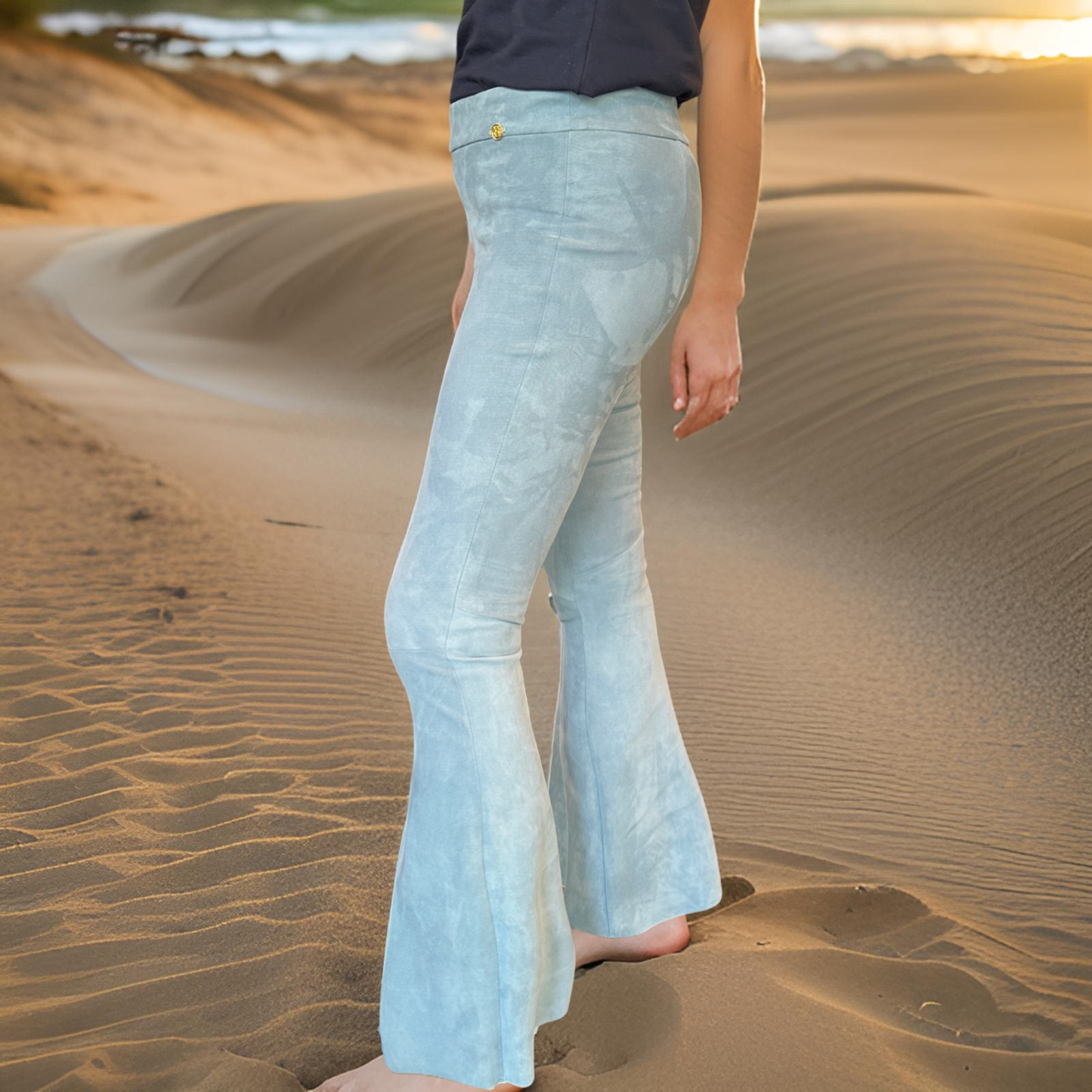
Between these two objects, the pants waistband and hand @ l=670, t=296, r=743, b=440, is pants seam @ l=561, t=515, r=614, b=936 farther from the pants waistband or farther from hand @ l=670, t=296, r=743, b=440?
the pants waistband

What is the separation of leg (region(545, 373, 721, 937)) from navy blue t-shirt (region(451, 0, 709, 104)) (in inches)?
16.4

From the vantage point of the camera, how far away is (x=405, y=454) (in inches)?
296

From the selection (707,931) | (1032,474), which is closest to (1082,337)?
(1032,474)

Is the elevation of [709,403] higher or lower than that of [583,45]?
lower

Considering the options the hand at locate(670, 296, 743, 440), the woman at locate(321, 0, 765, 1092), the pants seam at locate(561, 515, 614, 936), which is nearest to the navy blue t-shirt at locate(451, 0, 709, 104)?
the woman at locate(321, 0, 765, 1092)

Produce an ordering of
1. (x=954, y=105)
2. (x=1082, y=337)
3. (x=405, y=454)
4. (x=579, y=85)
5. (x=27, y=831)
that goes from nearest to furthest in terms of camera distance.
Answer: (x=579, y=85) < (x=27, y=831) < (x=1082, y=337) < (x=405, y=454) < (x=954, y=105)

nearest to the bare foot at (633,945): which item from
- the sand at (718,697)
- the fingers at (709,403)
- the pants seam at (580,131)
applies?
the sand at (718,697)

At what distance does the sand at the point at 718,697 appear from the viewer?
1.79 m

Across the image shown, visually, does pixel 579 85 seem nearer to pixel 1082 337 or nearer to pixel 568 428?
pixel 568 428

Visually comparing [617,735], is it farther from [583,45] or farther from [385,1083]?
[583,45]

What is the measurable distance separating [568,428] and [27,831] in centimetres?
172

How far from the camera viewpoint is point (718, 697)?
356 cm

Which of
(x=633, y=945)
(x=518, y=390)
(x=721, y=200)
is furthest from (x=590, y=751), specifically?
(x=721, y=200)

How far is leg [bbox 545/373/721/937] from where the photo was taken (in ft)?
5.54
